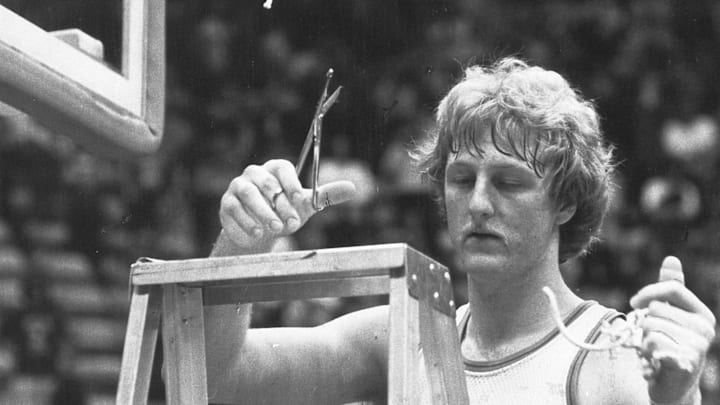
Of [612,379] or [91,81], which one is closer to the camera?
[612,379]

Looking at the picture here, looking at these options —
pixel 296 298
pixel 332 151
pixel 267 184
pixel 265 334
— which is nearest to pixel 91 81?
pixel 265 334

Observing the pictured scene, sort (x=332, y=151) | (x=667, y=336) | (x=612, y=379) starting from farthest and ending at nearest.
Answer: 1. (x=332, y=151)
2. (x=612, y=379)
3. (x=667, y=336)

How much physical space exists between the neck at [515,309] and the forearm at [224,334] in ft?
1.05

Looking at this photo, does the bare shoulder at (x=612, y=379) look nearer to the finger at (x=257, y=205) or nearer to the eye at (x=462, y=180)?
the eye at (x=462, y=180)

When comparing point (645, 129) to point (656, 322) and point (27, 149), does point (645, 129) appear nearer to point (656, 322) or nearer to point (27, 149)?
point (27, 149)

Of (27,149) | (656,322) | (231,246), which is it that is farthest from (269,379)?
(27,149)

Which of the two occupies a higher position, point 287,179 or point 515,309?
point 287,179

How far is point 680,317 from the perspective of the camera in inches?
45.8

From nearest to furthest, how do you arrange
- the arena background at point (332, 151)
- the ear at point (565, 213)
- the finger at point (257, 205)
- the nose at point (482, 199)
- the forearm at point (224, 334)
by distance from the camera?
the finger at point (257, 205), the forearm at point (224, 334), the nose at point (482, 199), the ear at point (565, 213), the arena background at point (332, 151)

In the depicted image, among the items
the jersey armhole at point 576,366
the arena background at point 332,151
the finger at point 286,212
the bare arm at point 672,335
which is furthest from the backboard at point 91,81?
the arena background at point 332,151

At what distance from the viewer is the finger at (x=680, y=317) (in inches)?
45.8

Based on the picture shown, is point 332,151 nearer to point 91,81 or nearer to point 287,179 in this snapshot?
point 91,81

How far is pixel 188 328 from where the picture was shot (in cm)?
132

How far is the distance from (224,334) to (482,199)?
14.4 inches
